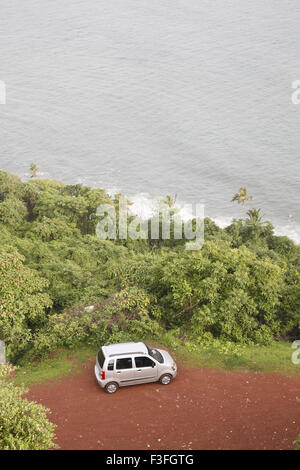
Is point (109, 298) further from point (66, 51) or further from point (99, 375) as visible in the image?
point (66, 51)

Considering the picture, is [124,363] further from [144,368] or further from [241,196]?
[241,196]

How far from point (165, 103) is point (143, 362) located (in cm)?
9312

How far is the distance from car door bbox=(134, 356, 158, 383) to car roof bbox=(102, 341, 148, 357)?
13.5 inches

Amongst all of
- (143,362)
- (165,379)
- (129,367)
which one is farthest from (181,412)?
(129,367)

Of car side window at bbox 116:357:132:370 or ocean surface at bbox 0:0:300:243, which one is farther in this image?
ocean surface at bbox 0:0:300:243

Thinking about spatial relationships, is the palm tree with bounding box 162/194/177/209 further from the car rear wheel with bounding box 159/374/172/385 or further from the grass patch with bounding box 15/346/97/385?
the car rear wheel with bounding box 159/374/172/385

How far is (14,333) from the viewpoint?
70.0 ft

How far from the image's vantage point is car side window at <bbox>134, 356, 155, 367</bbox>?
18.7 metres

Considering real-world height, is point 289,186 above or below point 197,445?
above

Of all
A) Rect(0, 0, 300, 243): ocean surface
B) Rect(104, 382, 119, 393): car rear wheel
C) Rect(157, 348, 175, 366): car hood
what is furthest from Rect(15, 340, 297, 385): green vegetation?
Rect(0, 0, 300, 243): ocean surface

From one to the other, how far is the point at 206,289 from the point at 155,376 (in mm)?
5758

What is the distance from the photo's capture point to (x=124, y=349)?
19125mm

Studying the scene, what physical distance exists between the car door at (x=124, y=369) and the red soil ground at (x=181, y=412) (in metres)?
0.69
